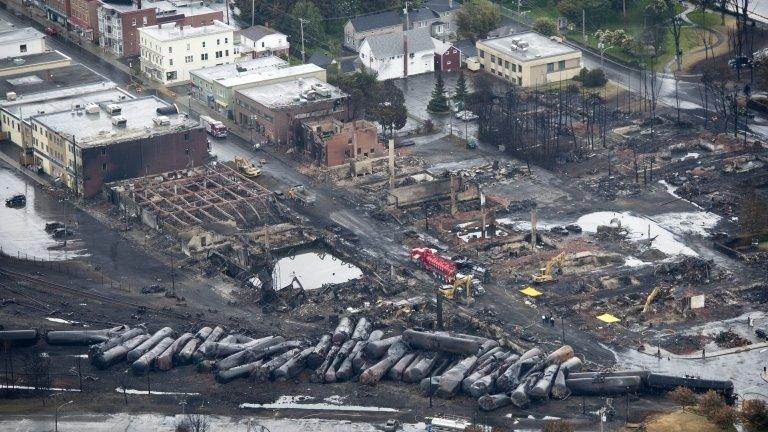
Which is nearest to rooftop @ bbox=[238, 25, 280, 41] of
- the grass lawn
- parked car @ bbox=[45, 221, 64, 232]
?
parked car @ bbox=[45, 221, 64, 232]

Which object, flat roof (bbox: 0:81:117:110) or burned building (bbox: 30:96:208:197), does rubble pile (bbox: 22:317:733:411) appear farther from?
flat roof (bbox: 0:81:117:110)

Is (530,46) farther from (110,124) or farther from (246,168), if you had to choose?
(110,124)

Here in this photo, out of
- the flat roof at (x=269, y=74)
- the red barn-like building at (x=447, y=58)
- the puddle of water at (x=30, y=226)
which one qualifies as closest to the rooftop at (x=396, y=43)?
the red barn-like building at (x=447, y=58)

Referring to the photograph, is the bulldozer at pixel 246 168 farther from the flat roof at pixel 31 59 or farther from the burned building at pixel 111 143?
the flat roof at pixel 31 59

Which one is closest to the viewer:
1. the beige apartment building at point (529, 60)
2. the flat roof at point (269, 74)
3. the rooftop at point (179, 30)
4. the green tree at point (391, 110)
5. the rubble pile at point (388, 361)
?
the rubble pile at point (388, 361)

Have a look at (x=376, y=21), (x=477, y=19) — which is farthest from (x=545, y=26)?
(x=376, y=21)
